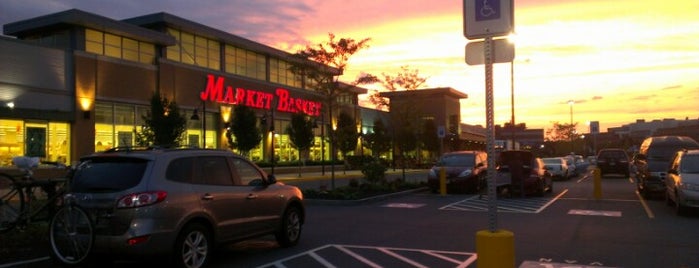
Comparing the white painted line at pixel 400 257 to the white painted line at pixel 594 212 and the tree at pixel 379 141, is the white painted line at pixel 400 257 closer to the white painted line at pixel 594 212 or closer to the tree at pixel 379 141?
the white painted line at pixel 594 212

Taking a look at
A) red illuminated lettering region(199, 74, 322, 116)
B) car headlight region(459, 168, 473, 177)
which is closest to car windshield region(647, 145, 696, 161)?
car headlight region(459, 168, 473, 177)

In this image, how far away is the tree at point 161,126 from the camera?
98.7 ft

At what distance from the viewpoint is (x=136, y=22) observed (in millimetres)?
37969

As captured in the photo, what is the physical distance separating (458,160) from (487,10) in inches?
740

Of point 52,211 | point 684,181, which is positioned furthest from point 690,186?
point 52,211

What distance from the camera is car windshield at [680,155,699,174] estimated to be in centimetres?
1497

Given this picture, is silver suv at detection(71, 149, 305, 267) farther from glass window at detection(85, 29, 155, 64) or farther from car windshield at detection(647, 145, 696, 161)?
glass window at detection(85, 29, 155, 64)

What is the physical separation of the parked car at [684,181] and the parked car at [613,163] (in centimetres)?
2090

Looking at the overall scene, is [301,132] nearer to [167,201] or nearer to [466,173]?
[466,173]

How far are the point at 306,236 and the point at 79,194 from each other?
4.77 m

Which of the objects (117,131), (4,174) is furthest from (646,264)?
(117,131)

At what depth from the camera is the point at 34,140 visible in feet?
93.9

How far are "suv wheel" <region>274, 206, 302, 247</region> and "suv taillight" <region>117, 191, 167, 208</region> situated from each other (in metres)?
2.90

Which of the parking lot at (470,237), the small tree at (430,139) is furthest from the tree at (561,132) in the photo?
the parking lot at (470,237)
